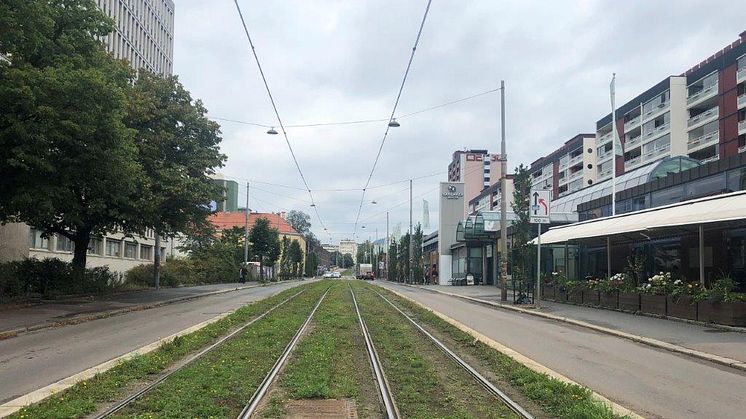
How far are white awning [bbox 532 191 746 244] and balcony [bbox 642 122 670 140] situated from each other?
160 feet

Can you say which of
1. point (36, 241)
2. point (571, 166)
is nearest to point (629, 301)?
point (36, 241)

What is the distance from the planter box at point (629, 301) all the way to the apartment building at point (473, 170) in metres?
121

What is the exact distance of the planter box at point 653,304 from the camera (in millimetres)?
19294

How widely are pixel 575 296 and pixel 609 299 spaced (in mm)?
3415

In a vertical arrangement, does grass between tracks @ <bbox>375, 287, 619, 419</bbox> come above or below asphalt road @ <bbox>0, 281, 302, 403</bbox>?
above

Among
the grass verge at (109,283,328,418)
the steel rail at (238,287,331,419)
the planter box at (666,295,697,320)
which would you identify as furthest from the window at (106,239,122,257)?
the planter box at (666,295,697,320)

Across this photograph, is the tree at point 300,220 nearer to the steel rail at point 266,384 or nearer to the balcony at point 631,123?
the balcony at point 631,123

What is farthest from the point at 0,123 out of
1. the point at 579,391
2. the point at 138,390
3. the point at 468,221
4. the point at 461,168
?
the point at 461,168

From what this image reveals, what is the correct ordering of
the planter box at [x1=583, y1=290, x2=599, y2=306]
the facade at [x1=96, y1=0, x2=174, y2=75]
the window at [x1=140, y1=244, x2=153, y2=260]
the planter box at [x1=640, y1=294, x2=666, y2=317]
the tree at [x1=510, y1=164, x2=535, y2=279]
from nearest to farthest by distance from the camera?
1. the planter box at [x1=640, y1=294, x2=666, y2=317]
2. the planter box at [x1=583, y1=290, x2=599, y2=306]
3. the tree at [x1=510, y1=164, x2=535, y2=279]
4. the facade at [x1=96, y1=0, x2=174, y2=75]
5. the window at [x1=140, y1=244, x2=153, y2=260]

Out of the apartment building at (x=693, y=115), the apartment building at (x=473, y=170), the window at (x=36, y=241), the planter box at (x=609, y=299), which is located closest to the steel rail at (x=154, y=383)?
the planter box at (x=609, y=299)

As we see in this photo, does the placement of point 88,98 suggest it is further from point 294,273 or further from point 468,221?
point 294,273

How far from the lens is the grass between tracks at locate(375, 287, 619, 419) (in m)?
7.00

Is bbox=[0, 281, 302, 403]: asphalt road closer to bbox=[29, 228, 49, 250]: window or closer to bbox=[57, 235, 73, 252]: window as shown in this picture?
bbox=[29, 228, 49, 250]: window

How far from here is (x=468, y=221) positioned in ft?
181
